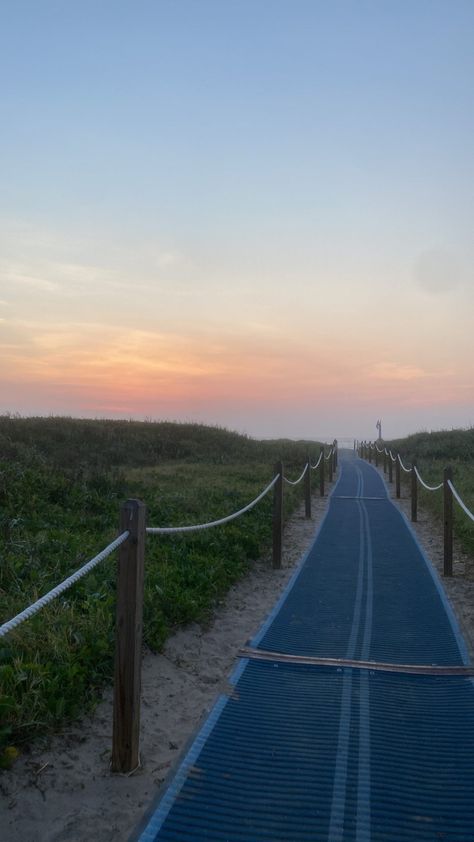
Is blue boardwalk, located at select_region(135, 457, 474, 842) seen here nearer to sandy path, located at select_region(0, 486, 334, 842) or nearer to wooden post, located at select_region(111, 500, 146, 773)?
sandy path, located at select_region(0, 486, 334, 842)

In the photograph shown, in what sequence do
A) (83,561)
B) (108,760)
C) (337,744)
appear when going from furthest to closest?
(83,561), (337,744), (108,760)

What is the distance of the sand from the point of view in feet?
10.3

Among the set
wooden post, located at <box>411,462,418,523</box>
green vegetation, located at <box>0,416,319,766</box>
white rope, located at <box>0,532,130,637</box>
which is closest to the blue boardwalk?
green vegetation, located at <box>0,416,319,766</box>

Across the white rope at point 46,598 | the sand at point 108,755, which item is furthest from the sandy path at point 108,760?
the white rope at point 46,598

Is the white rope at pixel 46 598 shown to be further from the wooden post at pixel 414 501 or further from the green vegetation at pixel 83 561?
the wooden post at pixel 414 501

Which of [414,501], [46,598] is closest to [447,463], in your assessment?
[414,501]

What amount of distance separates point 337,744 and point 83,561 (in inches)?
144

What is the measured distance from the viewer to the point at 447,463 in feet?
72.2

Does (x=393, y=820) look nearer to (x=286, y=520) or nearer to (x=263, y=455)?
(x=286, y=520)

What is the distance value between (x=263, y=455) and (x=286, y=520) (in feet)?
41.1

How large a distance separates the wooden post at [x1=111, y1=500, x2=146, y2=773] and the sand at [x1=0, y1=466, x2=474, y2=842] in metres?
0.14

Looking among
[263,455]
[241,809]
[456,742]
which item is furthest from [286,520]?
[263,455]

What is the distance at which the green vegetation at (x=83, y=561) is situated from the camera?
412cm

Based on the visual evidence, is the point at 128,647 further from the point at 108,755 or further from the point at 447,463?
the point at 447,463
